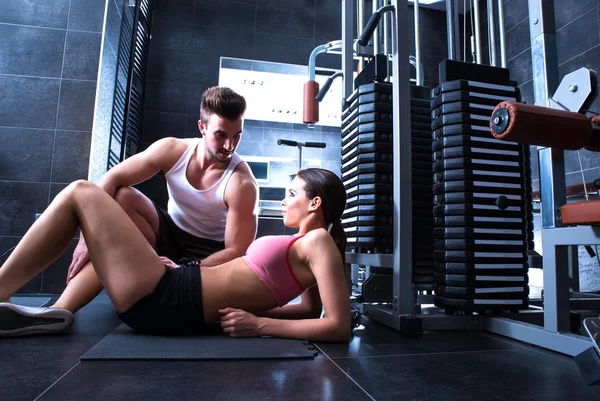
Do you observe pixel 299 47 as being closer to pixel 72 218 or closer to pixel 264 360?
pixel 72 218

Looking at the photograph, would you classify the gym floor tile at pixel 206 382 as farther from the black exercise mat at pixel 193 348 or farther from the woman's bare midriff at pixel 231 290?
the woman's bare midriff at pixel 231 290

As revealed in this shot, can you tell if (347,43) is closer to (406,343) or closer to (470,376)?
(406,343)

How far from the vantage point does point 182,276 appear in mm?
1297

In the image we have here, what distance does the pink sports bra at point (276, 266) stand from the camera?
1.34 m

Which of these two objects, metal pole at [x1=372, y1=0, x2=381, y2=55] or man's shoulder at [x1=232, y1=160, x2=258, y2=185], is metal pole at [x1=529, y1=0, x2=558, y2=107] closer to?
metal pole at [x1=372, y1=0, x2=381, y2=55]

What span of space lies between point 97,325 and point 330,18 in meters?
4.51

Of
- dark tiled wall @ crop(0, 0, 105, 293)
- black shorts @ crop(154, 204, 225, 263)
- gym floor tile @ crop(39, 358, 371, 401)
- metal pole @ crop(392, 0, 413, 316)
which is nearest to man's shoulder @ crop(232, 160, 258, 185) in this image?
black shorts @ crop(154, 204, 225, 263)

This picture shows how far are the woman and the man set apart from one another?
33 cm

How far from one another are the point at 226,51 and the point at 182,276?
3.98 meters

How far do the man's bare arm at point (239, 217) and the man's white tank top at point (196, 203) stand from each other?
59 millimetres

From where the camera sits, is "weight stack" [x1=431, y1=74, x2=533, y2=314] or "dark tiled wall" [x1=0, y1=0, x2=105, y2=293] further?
"dark tiled wall" [x1=0, y1=0, x2=105, y2=293]

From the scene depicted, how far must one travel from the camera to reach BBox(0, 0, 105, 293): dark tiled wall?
3064 mm

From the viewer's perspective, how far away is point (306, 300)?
1.56m

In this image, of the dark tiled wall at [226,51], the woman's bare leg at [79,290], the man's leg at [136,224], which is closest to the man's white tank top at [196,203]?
the man's leg at [136,224]
